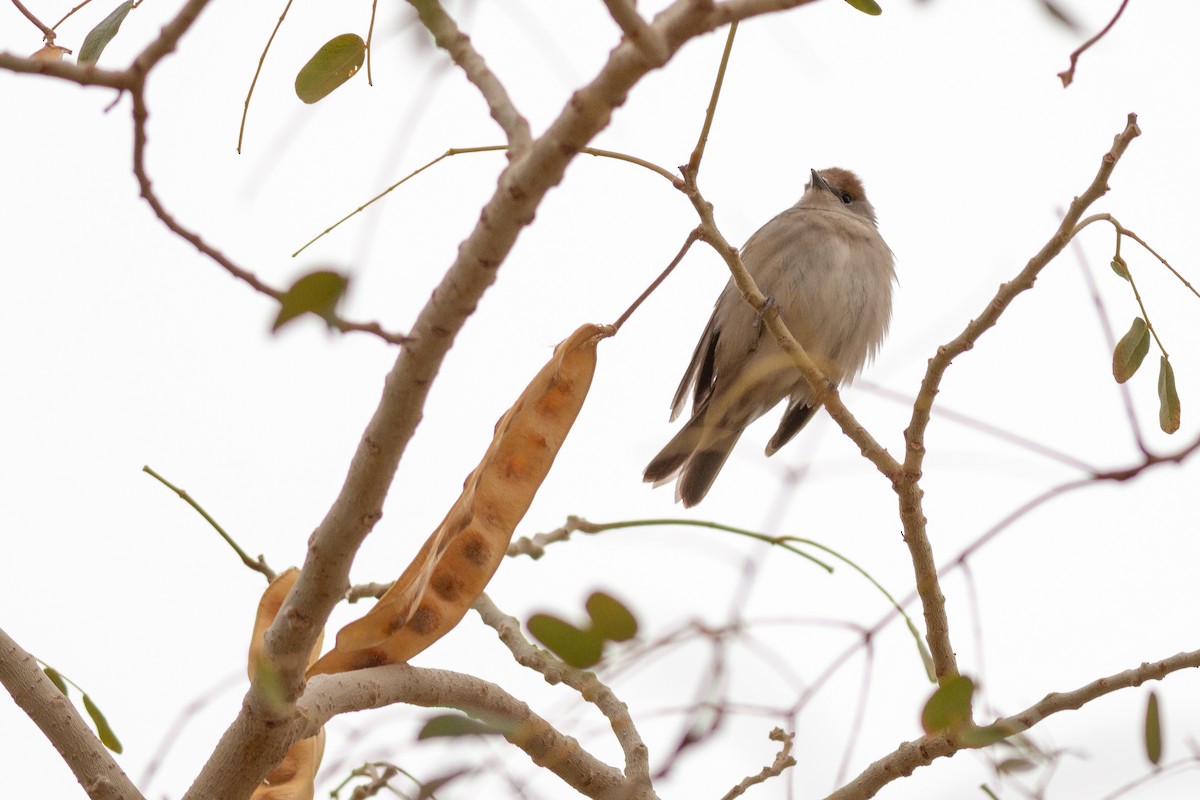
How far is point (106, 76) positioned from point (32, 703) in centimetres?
123

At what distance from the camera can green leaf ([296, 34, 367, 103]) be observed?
212cm

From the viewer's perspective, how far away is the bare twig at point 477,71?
1654 mm

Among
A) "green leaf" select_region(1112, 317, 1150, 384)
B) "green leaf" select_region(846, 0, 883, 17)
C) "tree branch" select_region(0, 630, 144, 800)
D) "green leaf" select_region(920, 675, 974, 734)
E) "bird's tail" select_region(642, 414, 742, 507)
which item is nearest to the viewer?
"green leaf" select_region(920, 675, 974, 734)

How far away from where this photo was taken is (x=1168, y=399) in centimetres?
226

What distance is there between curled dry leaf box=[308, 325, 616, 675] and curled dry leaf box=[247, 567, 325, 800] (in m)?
0.22

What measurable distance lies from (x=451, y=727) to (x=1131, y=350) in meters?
1.48

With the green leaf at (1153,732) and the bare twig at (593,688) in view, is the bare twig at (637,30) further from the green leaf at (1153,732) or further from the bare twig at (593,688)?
the green leaf at (1153,732)

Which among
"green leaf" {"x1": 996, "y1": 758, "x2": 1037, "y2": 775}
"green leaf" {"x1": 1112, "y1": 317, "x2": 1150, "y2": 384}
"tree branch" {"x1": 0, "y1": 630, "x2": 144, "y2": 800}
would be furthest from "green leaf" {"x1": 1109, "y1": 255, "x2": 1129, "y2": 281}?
"tree branch" {"x1": 0, "y1": 630, "x2": 144, "y2": 800}

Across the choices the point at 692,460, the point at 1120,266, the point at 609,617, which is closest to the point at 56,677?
the point at 609,617

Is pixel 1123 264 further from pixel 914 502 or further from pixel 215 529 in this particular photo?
pixel 215 529

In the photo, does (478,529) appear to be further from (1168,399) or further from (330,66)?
(1168,399)

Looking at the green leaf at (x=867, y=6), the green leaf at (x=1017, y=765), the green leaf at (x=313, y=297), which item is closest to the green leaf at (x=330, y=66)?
the green leaf at (x=867, y=6)

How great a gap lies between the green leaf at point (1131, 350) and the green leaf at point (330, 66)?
1.44m

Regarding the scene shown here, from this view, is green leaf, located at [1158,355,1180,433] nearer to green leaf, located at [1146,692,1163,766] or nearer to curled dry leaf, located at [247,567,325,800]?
green leaf, located at [1146,692,1163,766]
